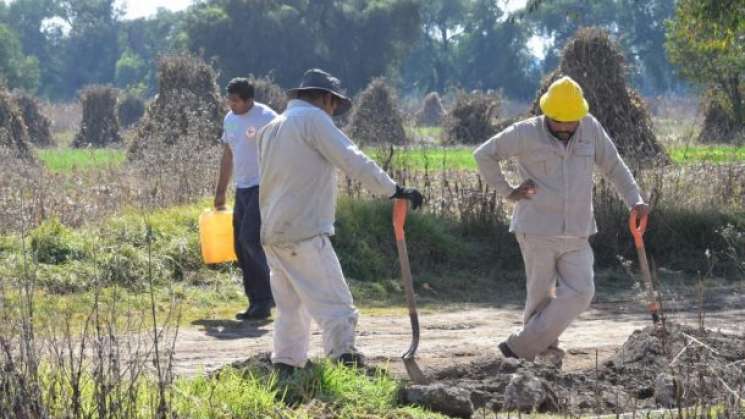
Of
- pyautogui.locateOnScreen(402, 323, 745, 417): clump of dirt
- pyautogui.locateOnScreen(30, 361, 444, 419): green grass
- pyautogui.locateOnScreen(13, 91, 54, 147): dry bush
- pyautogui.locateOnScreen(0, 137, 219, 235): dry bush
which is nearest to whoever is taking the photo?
pyautogui.locateOnScreen(30, 361, 444, 419): green grass

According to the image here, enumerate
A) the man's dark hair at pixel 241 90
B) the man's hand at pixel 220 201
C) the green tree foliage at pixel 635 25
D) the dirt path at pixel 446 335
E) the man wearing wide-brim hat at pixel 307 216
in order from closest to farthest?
the man wearing wide-brim hat at pixel 307 216 < the dirt path at pixel 446 335 < the man's dark hair at pixel 241 90 < the man's hand at pixel 220 201 < the green tree foliage at pixel 635 25

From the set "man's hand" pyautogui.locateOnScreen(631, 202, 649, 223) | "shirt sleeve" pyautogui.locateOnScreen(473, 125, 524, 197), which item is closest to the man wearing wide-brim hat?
"shirt sleeve" pyautogui.locateOnScreen(473, 125, 524, 197)

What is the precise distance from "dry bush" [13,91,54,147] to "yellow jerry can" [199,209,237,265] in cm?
3504

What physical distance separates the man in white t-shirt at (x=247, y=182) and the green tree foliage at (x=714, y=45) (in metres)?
7.67

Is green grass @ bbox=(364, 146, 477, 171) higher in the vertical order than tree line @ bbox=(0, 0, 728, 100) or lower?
lower

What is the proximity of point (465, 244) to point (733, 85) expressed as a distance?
2018 centimetres

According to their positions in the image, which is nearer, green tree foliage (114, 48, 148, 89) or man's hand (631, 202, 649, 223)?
man's hand (631, 202, 649, 223)

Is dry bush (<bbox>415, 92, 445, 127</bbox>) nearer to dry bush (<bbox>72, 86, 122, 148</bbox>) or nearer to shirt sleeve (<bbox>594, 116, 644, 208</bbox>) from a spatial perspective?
dry bush (<bbox>72, 86, 122, 148</bbox>)

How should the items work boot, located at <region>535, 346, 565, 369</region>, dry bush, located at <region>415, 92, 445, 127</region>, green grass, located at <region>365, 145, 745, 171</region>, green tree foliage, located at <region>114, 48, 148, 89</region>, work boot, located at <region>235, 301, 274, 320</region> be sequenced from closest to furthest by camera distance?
work boot, located at <region>535, 346, 565, 369</region> → work boot, located at <region>235, 301, 274, 320</region> → green grass, located at <region>365, 145, 745, 171</region> → dry bush, located at <region>415, 92, 445, 127</region> → green tree foliage, located at <region>114, 48, 148, 89</region>

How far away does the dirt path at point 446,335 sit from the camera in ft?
30.9

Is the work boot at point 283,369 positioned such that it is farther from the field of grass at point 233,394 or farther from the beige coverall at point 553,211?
the beige coverall at point 553,211

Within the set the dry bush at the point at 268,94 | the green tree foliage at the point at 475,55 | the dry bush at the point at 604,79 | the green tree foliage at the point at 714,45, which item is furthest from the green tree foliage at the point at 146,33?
the dry bush at the point at 604,79

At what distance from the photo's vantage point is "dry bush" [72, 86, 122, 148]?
46.4m

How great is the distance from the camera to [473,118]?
133ft
